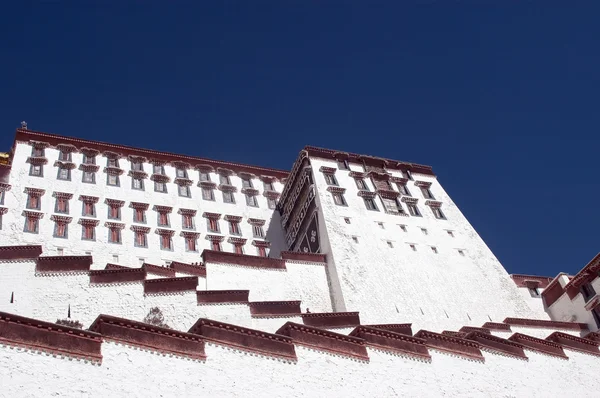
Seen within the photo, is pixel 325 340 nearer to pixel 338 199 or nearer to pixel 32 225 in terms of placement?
pixel 338 199

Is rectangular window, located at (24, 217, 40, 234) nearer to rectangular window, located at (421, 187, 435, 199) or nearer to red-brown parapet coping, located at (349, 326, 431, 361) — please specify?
red-brown parapet coping, located at (349, 326, 431, 361)

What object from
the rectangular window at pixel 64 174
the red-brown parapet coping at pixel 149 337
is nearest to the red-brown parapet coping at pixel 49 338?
the red-brown parapet coping at pixel 149 337

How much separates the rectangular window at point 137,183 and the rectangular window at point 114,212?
2.52 meters

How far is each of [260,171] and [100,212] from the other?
11.4 meters

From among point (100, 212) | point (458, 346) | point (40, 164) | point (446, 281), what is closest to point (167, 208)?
point (100, 212)

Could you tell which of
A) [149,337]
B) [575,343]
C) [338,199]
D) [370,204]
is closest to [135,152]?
[338,199]

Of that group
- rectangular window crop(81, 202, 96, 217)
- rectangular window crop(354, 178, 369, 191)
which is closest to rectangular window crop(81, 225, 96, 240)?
rectangular window crop(81, 202, 96, 217)

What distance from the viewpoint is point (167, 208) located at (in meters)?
35.1

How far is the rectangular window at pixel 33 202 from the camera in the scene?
31.3 metres

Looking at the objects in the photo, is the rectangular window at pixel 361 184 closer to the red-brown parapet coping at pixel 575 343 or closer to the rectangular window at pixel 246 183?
the rectangular window at pixel 246 183

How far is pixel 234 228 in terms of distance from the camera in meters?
36.0

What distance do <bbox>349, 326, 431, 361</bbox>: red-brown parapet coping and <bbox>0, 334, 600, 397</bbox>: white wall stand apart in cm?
23

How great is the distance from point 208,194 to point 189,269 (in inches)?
523

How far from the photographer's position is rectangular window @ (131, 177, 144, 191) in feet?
118
